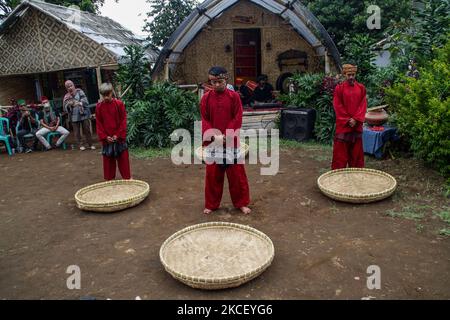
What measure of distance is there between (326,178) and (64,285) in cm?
362

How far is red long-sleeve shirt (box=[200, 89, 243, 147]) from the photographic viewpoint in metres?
4.40

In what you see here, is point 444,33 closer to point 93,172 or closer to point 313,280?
point 313,280

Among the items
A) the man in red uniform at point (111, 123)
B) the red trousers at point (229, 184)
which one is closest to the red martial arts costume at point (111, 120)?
the man in red uniform at point (111, 123)

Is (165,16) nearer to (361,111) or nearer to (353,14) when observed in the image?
(353,14)

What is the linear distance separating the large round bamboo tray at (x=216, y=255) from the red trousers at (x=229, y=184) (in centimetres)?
75

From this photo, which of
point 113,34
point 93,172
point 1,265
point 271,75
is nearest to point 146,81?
point 93,172

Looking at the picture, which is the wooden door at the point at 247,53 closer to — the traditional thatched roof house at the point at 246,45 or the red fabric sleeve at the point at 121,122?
the traditional thatched roof house at the point at 246,45

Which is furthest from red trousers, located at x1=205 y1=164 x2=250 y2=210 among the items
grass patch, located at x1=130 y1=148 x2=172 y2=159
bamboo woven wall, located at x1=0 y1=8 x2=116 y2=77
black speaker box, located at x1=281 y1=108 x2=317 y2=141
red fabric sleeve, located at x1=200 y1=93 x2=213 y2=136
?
bamboo woven wall, located at x1=0 y1=8 x2=116 y2=77

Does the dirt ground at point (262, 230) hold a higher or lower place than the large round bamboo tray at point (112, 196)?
lower

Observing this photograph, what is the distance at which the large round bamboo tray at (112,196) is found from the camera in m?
4.70

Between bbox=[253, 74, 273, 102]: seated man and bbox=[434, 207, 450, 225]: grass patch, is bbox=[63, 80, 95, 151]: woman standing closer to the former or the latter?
bbox=[253, 74, 273, 102]: seated man

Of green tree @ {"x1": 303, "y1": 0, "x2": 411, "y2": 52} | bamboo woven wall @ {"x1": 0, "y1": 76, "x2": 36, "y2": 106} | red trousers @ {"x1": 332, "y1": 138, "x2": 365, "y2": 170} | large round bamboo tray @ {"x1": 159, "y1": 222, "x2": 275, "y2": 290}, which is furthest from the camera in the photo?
green tree @ {"x1": 303, "y1": 0, "x2": 411, "y2": 52}

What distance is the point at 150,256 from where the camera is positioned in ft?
12.2

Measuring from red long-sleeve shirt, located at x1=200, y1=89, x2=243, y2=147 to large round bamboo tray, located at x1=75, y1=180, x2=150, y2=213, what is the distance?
138cm
